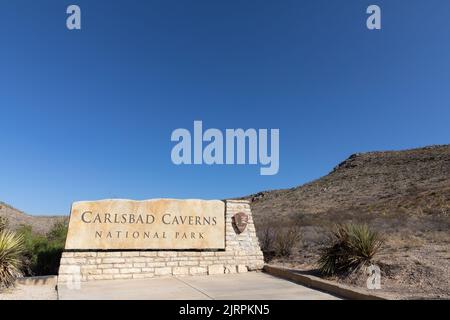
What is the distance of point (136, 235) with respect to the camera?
40.2ft

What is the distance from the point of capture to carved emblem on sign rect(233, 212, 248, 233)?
539 inches

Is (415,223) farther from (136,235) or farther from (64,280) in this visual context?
(64,280)

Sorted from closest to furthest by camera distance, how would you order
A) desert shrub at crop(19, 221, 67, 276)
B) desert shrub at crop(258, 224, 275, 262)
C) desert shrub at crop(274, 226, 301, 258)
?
1. desert shrub at crop(19, 221, 67, 276)
2. desert shrub at crop(274, 226, 301, 258)
3. desert shrub at crop(258, 224, 275, 262)

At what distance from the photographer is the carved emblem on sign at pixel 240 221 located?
13688mm

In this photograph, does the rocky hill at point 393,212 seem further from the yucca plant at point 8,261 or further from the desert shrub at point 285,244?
the yucca plant at point 8,261

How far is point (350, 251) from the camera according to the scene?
33.6 ft

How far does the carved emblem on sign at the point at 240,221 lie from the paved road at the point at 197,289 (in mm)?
2089

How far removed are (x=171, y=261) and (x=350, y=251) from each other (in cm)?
559

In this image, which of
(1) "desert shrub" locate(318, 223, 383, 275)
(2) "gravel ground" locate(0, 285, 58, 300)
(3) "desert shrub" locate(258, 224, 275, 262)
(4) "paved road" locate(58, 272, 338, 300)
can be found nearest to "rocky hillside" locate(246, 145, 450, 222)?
(3) "desert shrub" locate(258, 224, 275, 262)

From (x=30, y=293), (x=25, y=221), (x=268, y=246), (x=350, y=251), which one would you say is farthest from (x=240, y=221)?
(x=25, y=221)

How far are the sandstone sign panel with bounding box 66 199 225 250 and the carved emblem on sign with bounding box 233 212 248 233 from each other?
48 centimetres

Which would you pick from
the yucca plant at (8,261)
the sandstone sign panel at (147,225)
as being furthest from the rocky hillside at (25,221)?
the yucca plant at (8,261)

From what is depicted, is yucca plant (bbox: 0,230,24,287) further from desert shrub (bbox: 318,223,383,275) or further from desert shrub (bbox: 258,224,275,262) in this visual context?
desert shrub (bbox: 258,224,275,262)

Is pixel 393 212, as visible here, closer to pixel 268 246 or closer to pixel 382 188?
pixel 382 188
